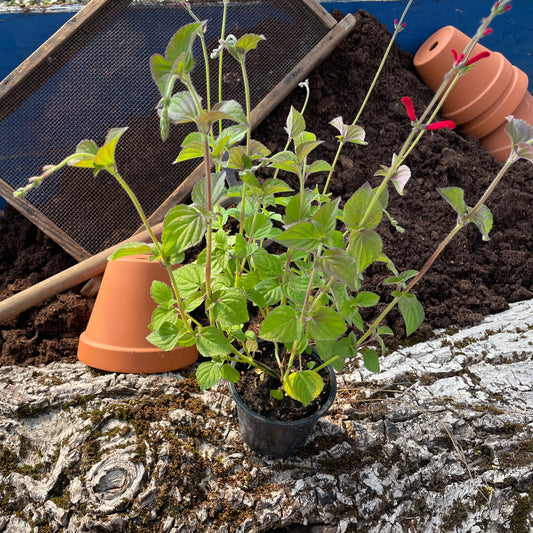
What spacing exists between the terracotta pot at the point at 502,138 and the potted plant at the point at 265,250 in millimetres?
1557

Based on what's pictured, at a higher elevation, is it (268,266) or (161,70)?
(161,70)

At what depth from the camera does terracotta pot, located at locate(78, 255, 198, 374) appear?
4.09ft

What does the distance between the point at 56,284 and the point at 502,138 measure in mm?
2128

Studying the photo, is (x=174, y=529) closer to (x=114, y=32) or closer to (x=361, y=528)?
(x=361, y=528)

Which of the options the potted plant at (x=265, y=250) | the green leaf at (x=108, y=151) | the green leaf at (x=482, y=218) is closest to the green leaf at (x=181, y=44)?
the potted plant at (x=265, y=250)

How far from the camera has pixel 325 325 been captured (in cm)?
74

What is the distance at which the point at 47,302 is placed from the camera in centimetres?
156

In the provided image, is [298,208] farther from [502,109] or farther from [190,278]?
[502,109]

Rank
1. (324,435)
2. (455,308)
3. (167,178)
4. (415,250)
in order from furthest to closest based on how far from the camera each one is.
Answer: (167,178) → (415,250) → (455,308) → (324,435)

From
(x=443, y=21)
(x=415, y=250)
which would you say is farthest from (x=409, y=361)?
(x=443, y=21)

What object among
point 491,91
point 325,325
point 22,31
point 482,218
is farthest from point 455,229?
point 22,31

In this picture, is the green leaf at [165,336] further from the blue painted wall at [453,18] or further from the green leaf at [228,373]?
the blue painted wall at [453,18]

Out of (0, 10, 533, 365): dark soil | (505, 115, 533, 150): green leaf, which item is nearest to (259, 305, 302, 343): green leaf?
(505, 115, 533, 150): green leaf

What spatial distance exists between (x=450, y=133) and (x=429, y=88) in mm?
368
